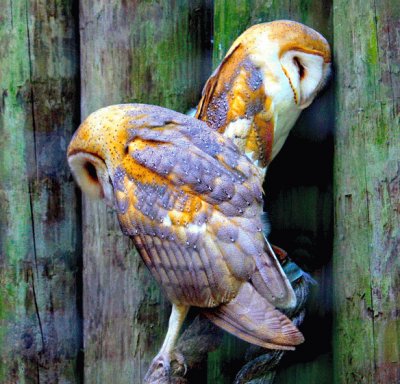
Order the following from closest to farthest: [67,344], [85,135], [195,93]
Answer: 1. [85,135]
2. [195,93]
3. [67,344]

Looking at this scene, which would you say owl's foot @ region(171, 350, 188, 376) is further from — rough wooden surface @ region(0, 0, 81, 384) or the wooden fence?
rough wooden surface @ region(0, 0, 81, 384)

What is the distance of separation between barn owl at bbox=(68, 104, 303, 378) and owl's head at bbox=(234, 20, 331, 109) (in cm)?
13

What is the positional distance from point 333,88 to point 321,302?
1.06 feet

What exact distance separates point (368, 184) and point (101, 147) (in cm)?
38

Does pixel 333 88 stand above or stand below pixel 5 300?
above

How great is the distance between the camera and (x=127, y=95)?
1.51 meters

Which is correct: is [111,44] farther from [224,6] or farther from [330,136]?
[330,136]

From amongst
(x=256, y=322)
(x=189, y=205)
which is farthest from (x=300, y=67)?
(x=256, y=322)

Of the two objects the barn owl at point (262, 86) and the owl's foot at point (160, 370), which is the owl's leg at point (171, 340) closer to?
the owl's foot at point (160, 370)

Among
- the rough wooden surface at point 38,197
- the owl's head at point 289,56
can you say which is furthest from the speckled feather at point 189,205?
the rough wooden surface at point 38,197

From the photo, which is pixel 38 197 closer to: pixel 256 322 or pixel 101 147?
pixel 101 147

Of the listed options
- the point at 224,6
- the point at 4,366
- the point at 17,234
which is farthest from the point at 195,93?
the point at 4,366

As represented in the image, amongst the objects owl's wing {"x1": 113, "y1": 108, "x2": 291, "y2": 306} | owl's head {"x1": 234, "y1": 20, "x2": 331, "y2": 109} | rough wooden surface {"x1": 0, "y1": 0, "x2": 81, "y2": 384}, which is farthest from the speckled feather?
rough wooden surface {"x1": 0, "y1": 0, "x2": 81, "y2": 384}

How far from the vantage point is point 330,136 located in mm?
1412
